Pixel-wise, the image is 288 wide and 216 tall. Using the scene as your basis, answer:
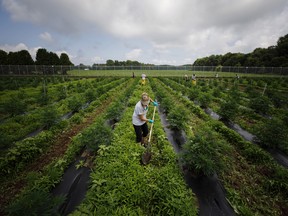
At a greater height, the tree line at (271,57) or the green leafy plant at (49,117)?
the tree line at (271,57)

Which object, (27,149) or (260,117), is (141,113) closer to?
(27,149)

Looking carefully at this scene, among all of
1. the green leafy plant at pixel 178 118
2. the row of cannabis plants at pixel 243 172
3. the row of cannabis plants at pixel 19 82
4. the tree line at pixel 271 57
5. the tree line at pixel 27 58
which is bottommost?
the row of cannabis plants at pixel 243 172

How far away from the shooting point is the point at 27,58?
141 ft

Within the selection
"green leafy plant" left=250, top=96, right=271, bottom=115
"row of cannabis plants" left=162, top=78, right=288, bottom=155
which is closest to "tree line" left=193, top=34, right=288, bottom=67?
"row of cannabis plants" left=162, top=78, right=288, bottom=155

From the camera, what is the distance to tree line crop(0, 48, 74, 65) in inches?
1607

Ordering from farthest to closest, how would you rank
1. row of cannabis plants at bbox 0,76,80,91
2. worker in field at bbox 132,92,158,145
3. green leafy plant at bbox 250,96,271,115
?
row of cannabis plants at bbox 0,76,80,91
green leafy plant at bbox 250,96,271,115
worker in field at bbox 132,92,158,145

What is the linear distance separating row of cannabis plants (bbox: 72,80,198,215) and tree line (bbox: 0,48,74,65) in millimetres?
52660

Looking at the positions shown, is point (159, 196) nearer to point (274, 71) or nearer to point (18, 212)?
point (18, 212)

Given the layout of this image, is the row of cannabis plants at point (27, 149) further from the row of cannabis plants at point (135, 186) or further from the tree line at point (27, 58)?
the tree line at point (27, 58)

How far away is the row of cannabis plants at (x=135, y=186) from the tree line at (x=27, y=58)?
52660mm

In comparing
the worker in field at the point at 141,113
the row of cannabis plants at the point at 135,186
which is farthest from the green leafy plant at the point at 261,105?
the worker in field at the point at 141,113

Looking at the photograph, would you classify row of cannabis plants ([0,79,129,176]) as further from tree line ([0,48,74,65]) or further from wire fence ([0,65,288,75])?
tree line ([0,48,74,65])

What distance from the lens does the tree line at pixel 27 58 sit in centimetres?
4081

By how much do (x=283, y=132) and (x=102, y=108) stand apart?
9.57 meters
